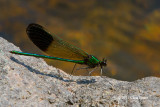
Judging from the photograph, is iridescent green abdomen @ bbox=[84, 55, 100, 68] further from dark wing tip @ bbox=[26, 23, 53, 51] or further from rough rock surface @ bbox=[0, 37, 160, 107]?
→ dark wing tip @ bbox=[26, 23, 53, 51]

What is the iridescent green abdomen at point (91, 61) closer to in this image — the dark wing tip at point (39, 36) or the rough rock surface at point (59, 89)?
the rough rock surface at point (59, 89)

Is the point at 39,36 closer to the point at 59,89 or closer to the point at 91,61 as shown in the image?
the point at 91,61

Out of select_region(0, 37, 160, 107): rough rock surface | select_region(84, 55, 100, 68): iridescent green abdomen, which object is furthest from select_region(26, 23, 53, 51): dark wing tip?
select_region(84, 55, 100, 68): iridescent green abdomen

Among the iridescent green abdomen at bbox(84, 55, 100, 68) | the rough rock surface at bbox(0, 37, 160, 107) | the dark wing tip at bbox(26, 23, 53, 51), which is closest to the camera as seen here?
the rough rock surface at bbox(0, 37, 160, 107)

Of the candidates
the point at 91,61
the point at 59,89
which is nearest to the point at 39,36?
the point at 91,61

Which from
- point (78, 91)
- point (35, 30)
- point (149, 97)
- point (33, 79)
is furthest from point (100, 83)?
point (35, 30)

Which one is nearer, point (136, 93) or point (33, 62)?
point (136, 93)

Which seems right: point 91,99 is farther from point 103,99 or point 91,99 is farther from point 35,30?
point 35,30
